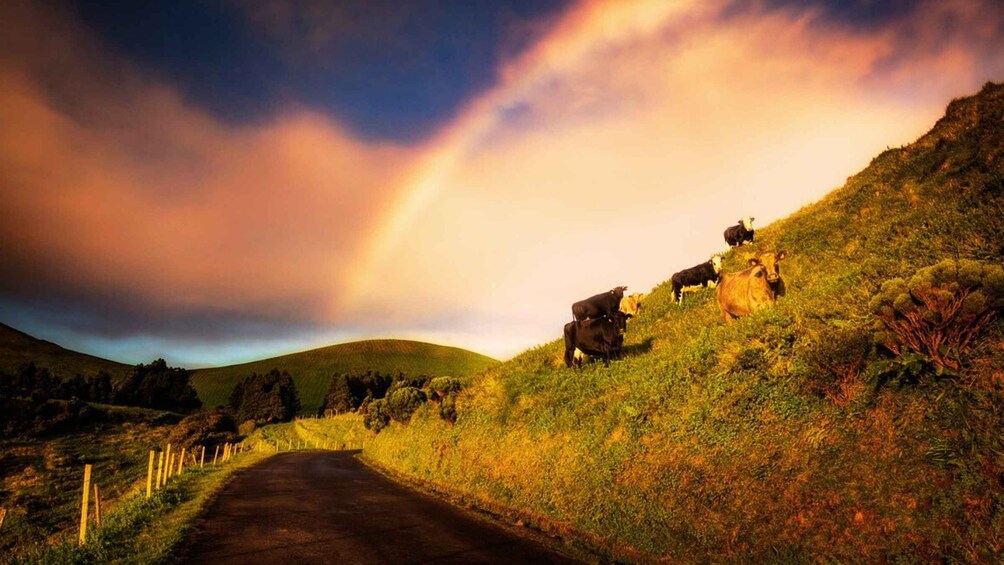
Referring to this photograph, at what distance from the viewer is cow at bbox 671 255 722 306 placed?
28.5 metres

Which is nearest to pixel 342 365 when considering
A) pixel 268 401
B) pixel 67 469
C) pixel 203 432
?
pixel 268 401

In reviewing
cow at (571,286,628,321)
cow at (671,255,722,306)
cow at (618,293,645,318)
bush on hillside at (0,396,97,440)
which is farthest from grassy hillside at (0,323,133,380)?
cow at (671,255,722,306)

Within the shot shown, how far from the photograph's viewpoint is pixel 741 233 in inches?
1318

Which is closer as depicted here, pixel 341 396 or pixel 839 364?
pixel 839 364

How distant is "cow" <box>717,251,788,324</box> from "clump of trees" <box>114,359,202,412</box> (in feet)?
471

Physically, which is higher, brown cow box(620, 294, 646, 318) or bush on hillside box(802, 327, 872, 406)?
brown cow box(620, 294, 646, 318)

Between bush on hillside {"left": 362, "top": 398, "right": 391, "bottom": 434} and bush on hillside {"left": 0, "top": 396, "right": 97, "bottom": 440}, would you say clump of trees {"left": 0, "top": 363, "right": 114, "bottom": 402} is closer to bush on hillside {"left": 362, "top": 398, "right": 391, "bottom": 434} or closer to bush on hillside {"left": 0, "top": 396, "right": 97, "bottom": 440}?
bush on hillside {"left": 0, "top": 396, "right": 97, "bottom": 440}

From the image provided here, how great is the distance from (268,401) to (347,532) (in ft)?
380

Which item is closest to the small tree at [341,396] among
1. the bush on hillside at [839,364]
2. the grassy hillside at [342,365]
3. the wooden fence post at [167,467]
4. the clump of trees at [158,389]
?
the grassy hillside at [342,365]

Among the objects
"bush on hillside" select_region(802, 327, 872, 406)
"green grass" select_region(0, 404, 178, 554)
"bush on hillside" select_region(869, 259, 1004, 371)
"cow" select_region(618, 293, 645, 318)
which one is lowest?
"green grass" select_region(0, 404, 178, 554)

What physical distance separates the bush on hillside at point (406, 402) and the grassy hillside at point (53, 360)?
7281 inches

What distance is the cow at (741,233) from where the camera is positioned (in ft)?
109

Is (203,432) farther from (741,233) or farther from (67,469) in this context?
(741,233)

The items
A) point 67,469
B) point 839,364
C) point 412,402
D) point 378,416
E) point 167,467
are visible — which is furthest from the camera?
point 67,469
